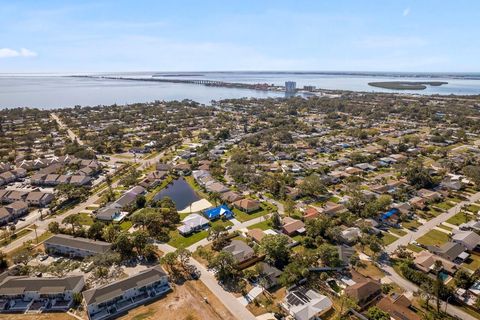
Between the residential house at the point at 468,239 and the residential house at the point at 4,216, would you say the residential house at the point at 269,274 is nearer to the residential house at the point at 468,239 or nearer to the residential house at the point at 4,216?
the residential house at the point at 468,239

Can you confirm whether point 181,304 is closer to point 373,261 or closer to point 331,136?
point 373,261

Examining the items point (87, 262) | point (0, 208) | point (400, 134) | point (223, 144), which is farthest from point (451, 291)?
point (400, 134)

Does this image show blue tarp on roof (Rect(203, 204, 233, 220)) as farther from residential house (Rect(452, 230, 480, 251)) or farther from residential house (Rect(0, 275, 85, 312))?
residential house (Rect(452, 230, 480, 251))

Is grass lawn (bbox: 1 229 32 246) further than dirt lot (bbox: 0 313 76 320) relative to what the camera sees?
Yes

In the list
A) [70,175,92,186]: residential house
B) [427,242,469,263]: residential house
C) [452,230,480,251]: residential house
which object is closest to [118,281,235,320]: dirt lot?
[427,242,469,263]: residential house

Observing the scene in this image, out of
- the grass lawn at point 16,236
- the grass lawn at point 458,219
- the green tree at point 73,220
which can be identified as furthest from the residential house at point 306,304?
the grass lawn at point 16,236
